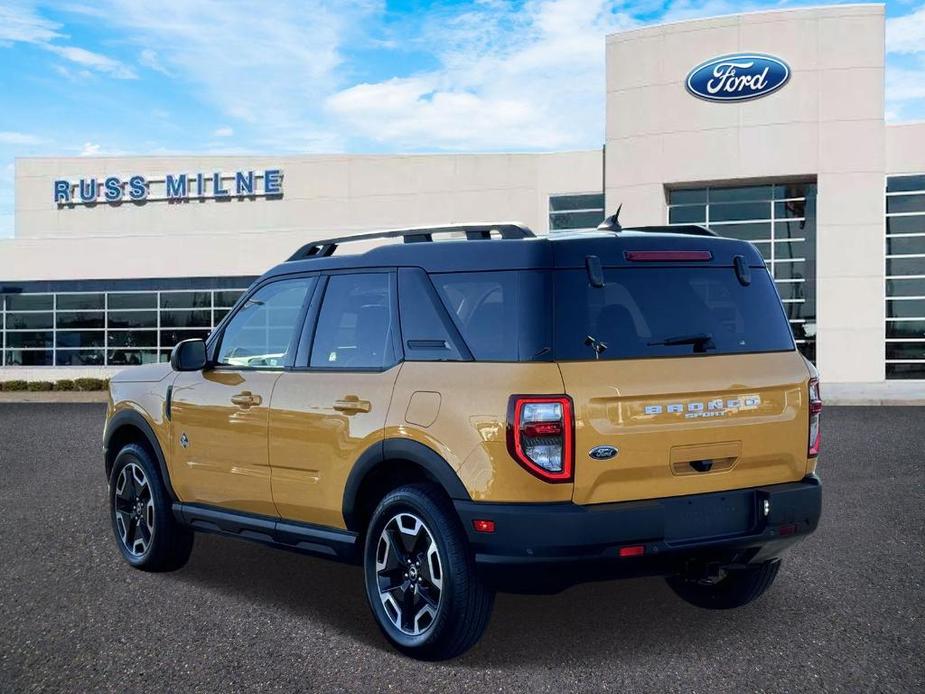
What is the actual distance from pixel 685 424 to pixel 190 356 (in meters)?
3.04

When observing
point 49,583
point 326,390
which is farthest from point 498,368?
point 49,583

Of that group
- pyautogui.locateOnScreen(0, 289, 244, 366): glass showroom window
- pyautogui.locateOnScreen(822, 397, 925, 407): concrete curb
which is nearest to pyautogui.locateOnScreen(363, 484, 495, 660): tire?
pyautogui.locateOnScreen(822, 397, 925, 407): concrete curb

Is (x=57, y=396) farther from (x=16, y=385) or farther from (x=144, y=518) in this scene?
(x=144, y=518)

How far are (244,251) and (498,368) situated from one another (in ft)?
110

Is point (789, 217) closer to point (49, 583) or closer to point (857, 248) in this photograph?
point (857, 248)

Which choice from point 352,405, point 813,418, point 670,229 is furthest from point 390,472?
point 813,418

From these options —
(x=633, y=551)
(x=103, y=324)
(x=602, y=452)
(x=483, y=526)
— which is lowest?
(x=633, y=551)

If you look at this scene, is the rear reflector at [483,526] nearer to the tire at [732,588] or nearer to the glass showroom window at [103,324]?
the tire at [732,588]

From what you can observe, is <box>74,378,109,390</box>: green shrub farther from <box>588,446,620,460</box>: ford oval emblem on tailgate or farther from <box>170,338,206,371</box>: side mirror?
<box>588,446,620,460</box>: ford oval emblem on tailgate

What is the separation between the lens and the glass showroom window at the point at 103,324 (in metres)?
Answer: 37.8

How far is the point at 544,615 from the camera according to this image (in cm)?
559

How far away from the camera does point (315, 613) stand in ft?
18.7

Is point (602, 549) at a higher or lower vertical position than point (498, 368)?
lower

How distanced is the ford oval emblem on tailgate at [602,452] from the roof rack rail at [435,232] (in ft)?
3.50
